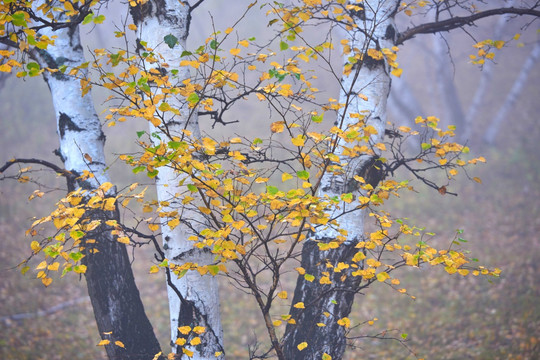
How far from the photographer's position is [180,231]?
2938 mm

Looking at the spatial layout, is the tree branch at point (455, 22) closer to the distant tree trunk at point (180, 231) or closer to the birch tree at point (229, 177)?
the birch tree at point (229, 177)

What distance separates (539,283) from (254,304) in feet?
19.3

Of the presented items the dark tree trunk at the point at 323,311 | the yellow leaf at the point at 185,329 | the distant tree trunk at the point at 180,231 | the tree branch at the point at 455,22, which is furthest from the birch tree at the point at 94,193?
the tree branch at the point at 455,22

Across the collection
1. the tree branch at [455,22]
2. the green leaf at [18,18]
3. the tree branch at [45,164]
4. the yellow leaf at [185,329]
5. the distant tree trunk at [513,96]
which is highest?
the distant tree trunk at [513,96]

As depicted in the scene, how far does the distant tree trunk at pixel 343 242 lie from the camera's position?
319 cm

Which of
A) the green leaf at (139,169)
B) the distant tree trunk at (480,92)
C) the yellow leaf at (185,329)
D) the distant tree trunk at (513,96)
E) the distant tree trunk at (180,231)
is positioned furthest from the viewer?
the distant tree trunk at (480,92)

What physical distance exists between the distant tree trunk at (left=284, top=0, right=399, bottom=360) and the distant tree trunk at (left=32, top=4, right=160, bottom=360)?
1394 mm

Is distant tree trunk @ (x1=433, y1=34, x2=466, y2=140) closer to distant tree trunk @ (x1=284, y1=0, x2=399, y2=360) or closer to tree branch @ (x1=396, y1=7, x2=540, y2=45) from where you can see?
tree branch @ (x1=396, y1=7, x2=540, y2=45)

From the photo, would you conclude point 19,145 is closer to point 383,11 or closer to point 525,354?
point 383,11

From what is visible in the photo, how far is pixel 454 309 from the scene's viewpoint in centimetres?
787

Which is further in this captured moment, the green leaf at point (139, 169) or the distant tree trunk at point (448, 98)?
the distant tree trunk at point (448, 98)

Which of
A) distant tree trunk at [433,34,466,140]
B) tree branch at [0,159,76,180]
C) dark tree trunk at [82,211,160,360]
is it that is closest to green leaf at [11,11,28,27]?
tree branch at [0,159,76,180]

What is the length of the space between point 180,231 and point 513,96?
14.1 m

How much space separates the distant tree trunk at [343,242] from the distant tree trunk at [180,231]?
692 mm
